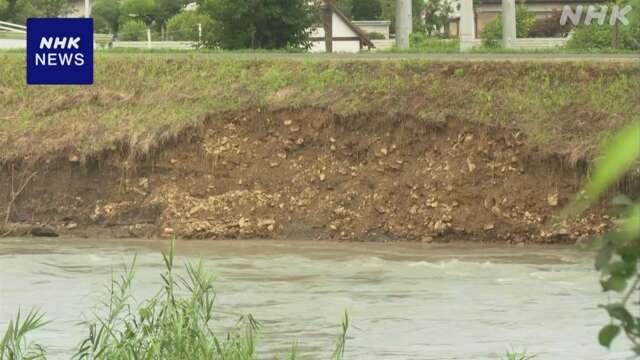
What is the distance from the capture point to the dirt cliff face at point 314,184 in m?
19.0

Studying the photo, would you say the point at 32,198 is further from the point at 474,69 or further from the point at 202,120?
the point at 474,69

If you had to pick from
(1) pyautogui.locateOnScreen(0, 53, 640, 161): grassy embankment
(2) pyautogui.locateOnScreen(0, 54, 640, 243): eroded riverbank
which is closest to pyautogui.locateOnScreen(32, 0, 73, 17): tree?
(1) pyautogui.locateOnScreen(0, 53, 640, 161): grassy embankment

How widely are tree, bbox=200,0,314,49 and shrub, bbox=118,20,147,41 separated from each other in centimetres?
2504

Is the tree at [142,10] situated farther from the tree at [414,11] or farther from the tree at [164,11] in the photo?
the tree at [414,11]

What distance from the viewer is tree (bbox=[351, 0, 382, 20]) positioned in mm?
66812

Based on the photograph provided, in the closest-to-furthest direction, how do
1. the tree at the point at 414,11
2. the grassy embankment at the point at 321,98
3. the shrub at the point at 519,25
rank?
1. the grassy embankment at the point at 321,98
2. the shrub at the point at 519,25
3. the tree at the point at 414,11

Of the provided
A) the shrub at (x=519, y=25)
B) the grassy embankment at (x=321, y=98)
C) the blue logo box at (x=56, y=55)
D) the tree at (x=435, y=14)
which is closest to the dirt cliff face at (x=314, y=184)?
the grassy embankment at (x=321, y=98)

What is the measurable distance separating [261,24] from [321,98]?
29.6 feet

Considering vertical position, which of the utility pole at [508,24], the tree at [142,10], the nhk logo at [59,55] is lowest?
the nhk logo at [59,55]

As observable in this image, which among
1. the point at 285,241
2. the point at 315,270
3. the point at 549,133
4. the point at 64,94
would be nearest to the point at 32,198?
the point at 64,94

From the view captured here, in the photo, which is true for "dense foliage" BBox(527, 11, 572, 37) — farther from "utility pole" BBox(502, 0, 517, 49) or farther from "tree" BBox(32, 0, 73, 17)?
"tree" BBox(32, 0, 73, 17)

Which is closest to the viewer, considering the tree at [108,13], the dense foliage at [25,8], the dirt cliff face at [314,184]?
the dirt cliff face at [314,184]

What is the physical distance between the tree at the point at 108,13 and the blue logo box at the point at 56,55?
39932mm

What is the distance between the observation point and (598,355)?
1062cm
